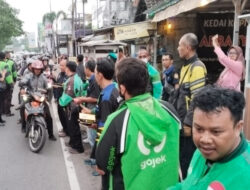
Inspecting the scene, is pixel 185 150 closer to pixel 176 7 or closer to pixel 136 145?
pixel 136 145

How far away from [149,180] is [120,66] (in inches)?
31.7

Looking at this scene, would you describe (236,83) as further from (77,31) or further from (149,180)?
(77,31)

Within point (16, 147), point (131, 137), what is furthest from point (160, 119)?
point (16, 147)

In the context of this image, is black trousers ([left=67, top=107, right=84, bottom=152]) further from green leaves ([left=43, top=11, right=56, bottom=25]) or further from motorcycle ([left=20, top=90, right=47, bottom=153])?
green leaves ([left=43, top=11, right=56, bottom=25])

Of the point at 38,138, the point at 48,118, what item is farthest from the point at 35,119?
the point at 48,118

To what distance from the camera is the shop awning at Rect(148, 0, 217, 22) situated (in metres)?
6.10

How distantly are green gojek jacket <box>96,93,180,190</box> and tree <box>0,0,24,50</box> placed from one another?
4889cm

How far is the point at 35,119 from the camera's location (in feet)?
21.4

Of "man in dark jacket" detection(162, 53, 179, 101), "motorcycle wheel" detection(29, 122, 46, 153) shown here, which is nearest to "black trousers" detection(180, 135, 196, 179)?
"man in dark jacket" detection(162, 53, 179, 101)

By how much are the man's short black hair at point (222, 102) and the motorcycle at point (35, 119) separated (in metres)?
5.21

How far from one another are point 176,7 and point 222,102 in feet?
21.1

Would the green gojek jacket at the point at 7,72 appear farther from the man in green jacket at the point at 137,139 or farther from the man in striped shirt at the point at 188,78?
the man in green jacket at the point at 137,139

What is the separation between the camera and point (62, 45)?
51312mm

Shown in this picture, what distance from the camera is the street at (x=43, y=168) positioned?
4895 mm
